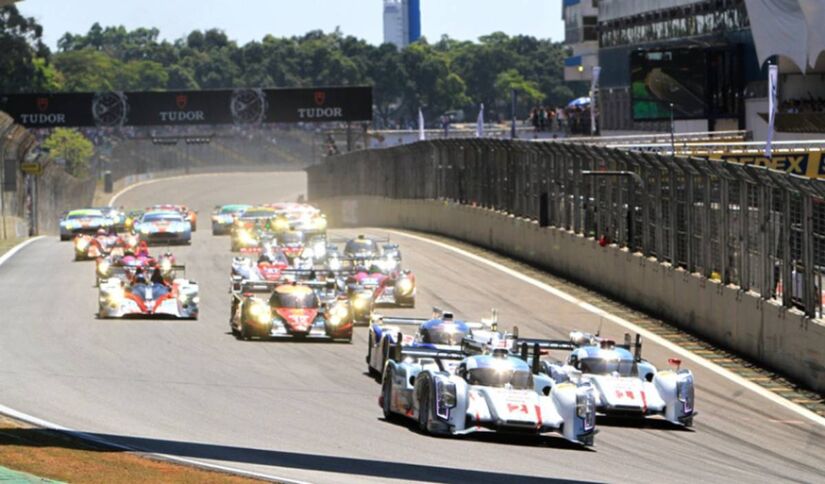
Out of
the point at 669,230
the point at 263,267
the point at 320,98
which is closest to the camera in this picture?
the point at 669,230

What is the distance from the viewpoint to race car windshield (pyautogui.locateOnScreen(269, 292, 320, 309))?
99.8 feet

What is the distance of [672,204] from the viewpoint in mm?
35031

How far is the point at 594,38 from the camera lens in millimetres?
135875

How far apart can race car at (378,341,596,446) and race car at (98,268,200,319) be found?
12570 mm

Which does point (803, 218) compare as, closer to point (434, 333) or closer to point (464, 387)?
point (434, 333)

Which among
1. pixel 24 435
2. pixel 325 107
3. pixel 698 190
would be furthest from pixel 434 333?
pixel 325 107

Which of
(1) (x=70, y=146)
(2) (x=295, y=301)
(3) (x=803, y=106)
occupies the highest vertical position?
(3) (x=803, y=106)

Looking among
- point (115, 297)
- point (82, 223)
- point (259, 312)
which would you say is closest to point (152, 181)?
point (82, 223)

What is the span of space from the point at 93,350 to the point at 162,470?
11.7 m

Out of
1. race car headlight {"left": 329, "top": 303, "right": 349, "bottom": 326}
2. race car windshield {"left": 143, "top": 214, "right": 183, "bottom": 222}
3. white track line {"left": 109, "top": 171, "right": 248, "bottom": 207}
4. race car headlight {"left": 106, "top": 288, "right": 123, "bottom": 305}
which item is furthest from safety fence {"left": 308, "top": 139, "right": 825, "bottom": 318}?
white track line {"left": 109, "top": 171, "right": 248, "bottom": 207}

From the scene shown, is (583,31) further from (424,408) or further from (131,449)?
(131,449)

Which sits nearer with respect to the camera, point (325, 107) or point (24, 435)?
point (24, 435)

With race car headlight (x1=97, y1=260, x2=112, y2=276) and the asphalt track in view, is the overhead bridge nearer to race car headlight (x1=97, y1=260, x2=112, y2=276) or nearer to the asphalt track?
the asphalt track

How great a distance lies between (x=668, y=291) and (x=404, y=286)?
18.2 ft
